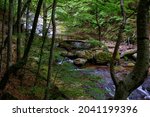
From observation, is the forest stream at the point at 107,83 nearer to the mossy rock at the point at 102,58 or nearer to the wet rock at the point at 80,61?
the wet rock at the point at 80,61

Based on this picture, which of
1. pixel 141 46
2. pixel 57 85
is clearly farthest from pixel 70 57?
pixel 141 46

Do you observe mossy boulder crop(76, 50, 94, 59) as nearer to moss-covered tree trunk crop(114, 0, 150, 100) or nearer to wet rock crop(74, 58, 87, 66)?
wet rock crop(74, 58, 87, 66)

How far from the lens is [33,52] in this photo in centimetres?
984

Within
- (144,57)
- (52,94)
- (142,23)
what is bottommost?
(52,94)

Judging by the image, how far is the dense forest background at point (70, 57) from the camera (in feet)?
14.8

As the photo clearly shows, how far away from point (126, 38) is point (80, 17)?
7.72 m

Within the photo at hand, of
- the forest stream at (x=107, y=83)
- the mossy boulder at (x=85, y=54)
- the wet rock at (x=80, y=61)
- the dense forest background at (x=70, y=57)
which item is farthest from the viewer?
the mossy boulder at (x=85, y=54)

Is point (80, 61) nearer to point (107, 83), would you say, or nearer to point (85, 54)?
point (85, 54)

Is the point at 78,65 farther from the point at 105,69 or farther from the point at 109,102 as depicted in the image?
the point at 109,102

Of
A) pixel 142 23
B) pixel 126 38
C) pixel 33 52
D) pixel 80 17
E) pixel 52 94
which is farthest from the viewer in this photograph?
pixel 126 38

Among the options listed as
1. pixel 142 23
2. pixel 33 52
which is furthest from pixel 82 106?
pixel 33 52

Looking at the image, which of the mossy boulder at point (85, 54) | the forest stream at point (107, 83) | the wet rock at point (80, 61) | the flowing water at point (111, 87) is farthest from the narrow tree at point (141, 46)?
the mossy boulder at point (85, 54)

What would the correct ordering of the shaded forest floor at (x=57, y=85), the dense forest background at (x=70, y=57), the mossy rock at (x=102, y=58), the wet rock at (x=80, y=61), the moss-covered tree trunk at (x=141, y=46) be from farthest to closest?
the mossy rock at (x=102, y=58), the wet rock at (x=80, y=61), the shaded forest floor at (x=57, y=85), the dense forest background at (x=70, y=57), the moss-covered tree trunk at (x=141, y=46)

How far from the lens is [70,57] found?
15.7 metres
